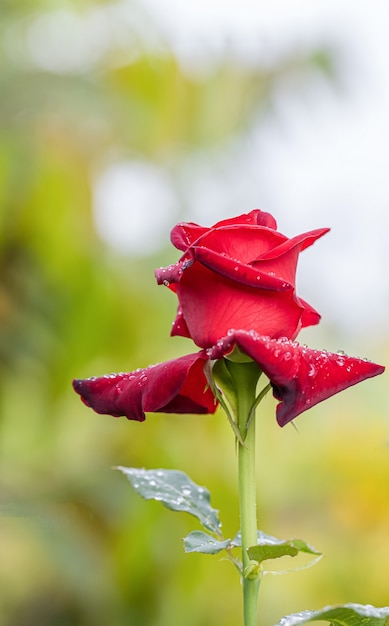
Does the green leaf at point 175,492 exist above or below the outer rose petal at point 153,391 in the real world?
below

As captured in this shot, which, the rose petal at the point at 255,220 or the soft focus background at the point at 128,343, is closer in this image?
the rose petal at the point at 255,220

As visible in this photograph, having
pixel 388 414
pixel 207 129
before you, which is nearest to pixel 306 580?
pixel 388 414

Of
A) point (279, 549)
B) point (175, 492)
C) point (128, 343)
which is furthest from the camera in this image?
point (128, 343)

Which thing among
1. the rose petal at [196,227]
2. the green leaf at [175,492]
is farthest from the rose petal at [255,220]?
the green leaf at [175,492]

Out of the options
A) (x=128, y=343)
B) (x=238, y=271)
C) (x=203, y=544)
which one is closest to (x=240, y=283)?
(x=238, y=271)

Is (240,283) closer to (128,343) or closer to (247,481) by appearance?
(247,481)

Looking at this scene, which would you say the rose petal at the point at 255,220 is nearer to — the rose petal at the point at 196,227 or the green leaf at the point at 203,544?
the rose petal at the point at 196,227

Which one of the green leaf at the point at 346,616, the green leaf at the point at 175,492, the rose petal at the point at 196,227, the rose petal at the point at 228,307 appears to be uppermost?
the rose petal at the point at 196,227
